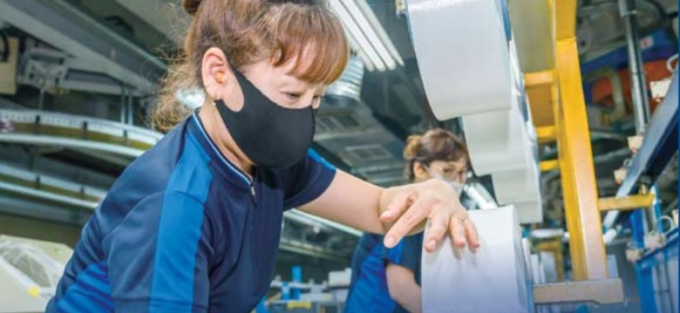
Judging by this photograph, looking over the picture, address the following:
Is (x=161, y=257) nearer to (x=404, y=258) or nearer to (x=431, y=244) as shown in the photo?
(x=431, y=244)

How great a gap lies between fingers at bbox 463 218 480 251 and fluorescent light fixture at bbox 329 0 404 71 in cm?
167

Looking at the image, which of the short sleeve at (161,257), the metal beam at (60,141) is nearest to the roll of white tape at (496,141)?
the short sleeve at (161,257)

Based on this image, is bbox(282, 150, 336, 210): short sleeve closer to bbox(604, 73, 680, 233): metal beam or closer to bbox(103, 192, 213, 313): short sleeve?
bbox(103, 192, 213, 313): short sleeve

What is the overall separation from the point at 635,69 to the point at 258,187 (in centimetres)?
316

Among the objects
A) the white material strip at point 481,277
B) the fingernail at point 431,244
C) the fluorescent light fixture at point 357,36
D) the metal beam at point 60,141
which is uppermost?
the fluorescent light fixture at point 357,36

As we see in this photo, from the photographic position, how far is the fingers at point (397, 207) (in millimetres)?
993

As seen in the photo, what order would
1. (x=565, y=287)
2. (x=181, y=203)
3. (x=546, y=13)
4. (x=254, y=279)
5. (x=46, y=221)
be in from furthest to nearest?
1. (x=46, y=221)
2. (x=546, y=13)
3. (x=254, y=279)
4. (x=565, y=287)
5. (x=181, y=203)

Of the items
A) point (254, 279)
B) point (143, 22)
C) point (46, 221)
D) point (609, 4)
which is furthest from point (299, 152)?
point (46, 221)

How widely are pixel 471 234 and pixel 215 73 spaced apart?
1.52ft

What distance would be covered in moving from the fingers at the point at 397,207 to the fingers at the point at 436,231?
4.0 inches

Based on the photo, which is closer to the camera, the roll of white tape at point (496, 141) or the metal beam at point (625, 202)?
the roll of white tape at point (496, 141)

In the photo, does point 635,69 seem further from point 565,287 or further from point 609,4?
point 565,287

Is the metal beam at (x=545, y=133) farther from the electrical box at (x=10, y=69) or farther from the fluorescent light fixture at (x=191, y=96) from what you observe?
the electrical box at (x=10, y=69)

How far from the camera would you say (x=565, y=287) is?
0.89 metres
